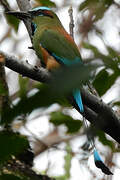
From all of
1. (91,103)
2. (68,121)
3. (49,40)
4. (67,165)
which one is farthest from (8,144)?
(67,165)

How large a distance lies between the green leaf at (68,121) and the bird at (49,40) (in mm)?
841

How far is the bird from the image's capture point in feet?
10.4

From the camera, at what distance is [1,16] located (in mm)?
3045

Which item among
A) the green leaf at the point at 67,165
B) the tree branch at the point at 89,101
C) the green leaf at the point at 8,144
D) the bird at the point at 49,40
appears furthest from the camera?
the green leaf at the point at 67,165

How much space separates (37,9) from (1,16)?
1.07 m

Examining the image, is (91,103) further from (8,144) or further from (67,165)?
(67,165)

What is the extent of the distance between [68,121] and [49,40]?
2.02 meters

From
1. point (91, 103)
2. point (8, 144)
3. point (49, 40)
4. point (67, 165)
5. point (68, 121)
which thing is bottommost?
point (8, 144)

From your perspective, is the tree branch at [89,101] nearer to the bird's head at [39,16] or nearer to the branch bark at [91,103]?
the branch bark at [91,103]

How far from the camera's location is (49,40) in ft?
11.6

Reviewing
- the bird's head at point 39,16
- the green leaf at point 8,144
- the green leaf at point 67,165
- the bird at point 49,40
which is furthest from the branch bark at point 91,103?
the green leaf at point 67,165

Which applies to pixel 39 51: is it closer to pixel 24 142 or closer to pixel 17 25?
pixel 17 25

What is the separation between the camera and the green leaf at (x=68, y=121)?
5.12 ft

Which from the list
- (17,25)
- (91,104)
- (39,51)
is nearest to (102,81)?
(91,104)
